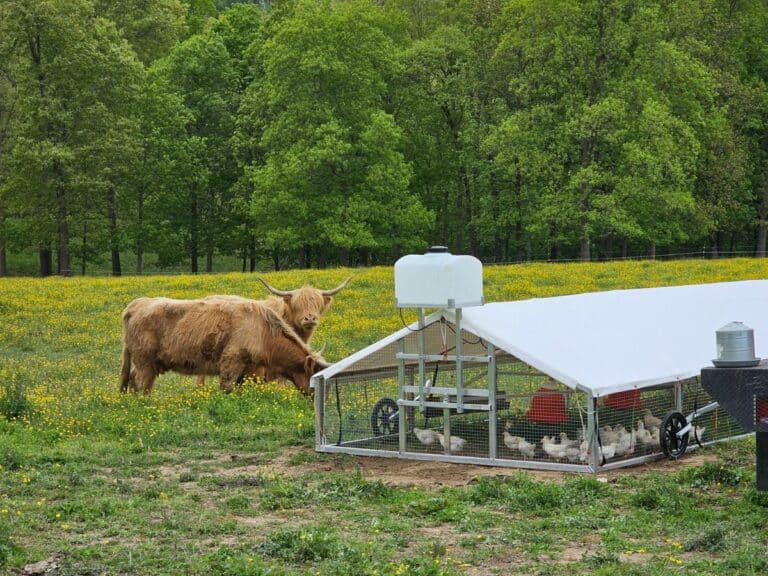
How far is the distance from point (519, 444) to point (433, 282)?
6.73 ft

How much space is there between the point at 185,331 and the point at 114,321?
13054 millimetres

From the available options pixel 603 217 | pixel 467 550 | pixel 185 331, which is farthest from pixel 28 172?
pixel 467 550

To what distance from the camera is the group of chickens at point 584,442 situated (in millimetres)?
13047

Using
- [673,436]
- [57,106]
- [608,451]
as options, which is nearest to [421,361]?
[608,451]

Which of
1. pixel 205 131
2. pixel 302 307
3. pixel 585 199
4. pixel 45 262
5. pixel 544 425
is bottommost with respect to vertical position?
pixel 544 425

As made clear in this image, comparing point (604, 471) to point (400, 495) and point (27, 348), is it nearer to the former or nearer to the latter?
point (400, 495)

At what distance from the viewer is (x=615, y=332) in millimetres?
14750

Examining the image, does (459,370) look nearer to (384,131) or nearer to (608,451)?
(608,451)

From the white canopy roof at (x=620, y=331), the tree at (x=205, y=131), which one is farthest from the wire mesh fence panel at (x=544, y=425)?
the tree at (x=205, y=131)

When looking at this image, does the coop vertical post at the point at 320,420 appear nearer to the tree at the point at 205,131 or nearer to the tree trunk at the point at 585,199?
the tree trunk at the point at 585,199

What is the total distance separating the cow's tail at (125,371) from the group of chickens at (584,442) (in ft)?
22.6

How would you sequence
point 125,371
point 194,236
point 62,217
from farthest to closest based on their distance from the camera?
point 194,236, point 62,217, point 125,371

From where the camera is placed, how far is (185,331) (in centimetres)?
1855

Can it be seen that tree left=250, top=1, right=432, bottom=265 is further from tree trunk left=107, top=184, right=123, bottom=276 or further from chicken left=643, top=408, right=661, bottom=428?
chicken left=643, top=408, right=661, bottom=428
